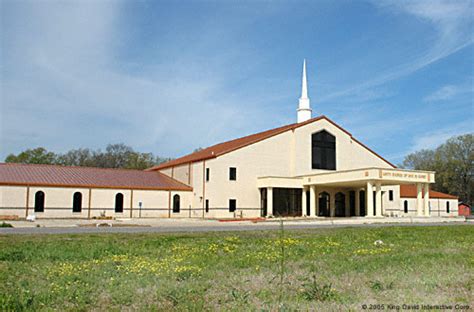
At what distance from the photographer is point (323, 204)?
2096 inches

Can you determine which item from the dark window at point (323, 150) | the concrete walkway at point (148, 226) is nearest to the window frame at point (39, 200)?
the concrete walkway at point (148, 226)

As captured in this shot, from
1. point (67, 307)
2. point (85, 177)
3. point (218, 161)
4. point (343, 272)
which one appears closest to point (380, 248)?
point (343, 272)

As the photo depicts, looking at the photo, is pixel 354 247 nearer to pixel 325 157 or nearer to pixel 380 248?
pixel 380 248

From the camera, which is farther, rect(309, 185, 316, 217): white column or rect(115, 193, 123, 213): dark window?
rect(309, 185, 316, 217): white column

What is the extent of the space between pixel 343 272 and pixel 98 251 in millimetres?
6629

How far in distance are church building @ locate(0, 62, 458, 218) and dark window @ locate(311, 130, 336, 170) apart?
0.11m

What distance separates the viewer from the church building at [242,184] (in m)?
44.5

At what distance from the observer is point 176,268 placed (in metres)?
10.5

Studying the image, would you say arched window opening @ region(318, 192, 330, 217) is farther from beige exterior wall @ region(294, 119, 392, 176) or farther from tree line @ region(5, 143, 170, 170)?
tree line @ region(5, 143, 170, 170)

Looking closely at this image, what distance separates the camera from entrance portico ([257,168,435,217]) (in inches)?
1779

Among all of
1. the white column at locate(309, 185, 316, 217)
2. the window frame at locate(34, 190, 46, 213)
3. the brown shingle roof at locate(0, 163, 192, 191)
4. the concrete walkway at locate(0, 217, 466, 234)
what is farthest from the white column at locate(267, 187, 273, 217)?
the window frame at locate(34, 190, 46, 213)

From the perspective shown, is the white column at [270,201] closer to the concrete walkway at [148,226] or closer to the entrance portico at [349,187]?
the entrance portico at [349,187]

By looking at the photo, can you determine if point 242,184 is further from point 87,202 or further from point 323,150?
point 87,202

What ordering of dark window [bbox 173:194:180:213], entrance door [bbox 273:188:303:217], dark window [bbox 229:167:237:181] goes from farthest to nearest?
dark window [bbox 173:194:180:213], entrance door [bbox 273:188:303:217], dark window [bbox 229:167:237:181]
